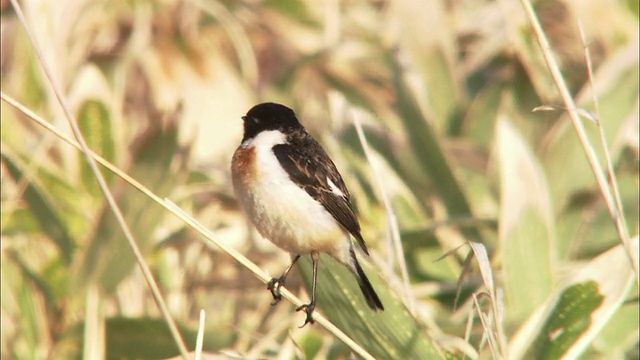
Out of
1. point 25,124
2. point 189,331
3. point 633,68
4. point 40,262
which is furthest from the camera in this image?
point 25,124

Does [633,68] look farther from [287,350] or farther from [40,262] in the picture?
[40,262]

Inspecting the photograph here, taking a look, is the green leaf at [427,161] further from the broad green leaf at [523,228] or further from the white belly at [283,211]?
the white belly at [283,211]

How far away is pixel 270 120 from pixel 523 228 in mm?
1007

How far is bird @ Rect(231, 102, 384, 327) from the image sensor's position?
238 centimetres

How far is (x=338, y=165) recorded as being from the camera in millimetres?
3963

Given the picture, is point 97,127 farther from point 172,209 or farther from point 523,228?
point 172,209

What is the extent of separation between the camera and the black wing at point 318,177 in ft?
8.09

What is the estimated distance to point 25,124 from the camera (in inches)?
177

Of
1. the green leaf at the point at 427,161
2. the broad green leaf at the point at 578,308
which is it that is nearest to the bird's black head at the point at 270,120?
the broad green leaf at the point at 578,308

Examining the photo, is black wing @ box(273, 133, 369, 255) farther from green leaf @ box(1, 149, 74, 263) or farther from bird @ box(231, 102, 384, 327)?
green leaf @ box(1, 149, 74, 263)

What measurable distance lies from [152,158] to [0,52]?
1812 millimetres

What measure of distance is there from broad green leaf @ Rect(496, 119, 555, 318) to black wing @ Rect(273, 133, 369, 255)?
74 centimetres

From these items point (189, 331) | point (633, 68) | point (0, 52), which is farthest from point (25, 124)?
point (633, 68)

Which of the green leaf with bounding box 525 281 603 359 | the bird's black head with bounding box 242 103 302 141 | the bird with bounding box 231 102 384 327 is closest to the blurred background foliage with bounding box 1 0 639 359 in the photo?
the green leaf with bounding box 525 281 603 359
